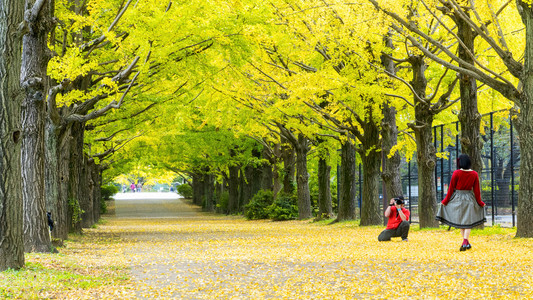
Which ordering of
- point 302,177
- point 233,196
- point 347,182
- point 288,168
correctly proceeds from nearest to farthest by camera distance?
point 347,182 → point 302,177 → point 288,168 → point 233,196

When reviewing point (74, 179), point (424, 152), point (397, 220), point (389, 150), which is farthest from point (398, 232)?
point (74, 179)

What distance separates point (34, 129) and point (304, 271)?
5891 millimetres

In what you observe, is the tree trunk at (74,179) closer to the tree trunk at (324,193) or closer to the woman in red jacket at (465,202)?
the tree trunk at (324,193)

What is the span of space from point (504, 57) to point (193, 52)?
7400 mm

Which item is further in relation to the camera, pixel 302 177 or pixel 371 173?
pixel 302 177

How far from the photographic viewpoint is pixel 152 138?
28.8m

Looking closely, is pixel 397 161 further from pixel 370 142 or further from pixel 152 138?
pixel 152 138

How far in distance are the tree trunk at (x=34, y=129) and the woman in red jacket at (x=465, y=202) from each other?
726 cm

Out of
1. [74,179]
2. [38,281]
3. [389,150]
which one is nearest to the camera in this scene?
Result: [38,281]

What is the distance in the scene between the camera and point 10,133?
8641 mm

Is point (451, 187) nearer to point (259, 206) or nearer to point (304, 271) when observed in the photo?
point (304, 271)

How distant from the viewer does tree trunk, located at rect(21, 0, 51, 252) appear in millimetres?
10836

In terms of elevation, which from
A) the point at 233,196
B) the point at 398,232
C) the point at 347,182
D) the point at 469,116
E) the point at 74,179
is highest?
the point at 469,116

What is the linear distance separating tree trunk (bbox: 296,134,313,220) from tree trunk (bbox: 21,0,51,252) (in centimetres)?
1660
